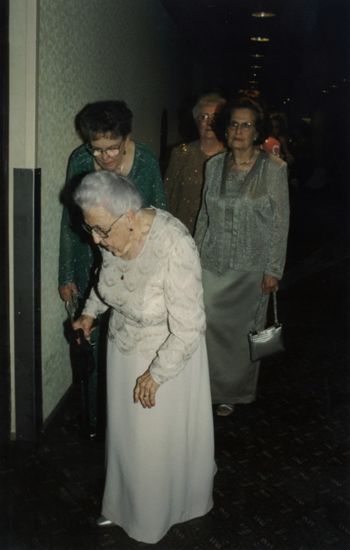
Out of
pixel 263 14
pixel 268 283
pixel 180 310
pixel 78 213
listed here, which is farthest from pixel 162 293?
pixel 263 14

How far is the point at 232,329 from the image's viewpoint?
330 cm

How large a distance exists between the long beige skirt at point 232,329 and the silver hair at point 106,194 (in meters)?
1.39

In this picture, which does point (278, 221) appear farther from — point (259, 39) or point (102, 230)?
point (259, 39)

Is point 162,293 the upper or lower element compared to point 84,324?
upper

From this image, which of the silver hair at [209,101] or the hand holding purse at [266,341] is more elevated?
the silver hair at [209,101]

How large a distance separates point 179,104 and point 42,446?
22.4 ft

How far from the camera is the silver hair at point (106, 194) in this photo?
71.8 inches

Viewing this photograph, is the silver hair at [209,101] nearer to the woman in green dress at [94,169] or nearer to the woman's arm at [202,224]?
the woman's arm at [202,224]

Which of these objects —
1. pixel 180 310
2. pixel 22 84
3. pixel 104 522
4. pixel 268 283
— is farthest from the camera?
pixel 268 283

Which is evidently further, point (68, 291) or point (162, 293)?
point (68, 291)

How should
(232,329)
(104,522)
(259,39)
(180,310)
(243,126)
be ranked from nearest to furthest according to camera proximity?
(180,310), (104,522), (243,126), (232,329), (259,39)

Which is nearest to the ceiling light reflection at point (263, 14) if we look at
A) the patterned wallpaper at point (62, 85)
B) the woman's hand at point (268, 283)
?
the patterned wallpaper at point (62, 85)

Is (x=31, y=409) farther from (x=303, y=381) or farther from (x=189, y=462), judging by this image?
(x=303, y=381)

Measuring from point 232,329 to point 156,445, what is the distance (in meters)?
1.29
